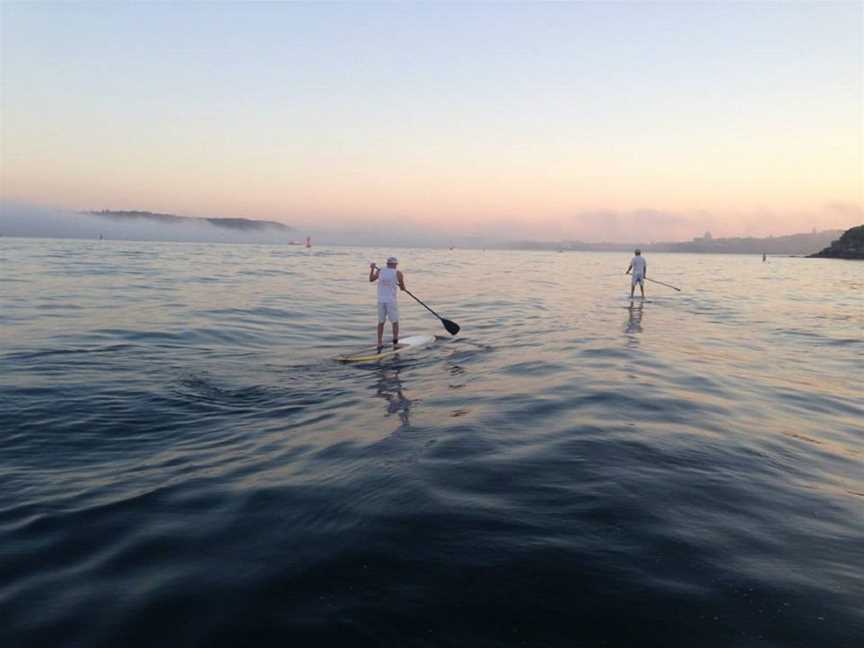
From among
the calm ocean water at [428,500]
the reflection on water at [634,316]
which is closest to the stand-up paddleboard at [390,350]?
the calm ocean water at [428,500]

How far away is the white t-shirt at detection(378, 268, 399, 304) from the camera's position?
597 inches

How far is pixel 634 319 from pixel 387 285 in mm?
12515

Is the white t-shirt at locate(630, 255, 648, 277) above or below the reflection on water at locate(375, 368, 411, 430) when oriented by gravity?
above

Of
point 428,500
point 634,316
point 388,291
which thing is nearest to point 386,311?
point 388,291

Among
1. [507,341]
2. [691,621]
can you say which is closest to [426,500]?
[691,621]

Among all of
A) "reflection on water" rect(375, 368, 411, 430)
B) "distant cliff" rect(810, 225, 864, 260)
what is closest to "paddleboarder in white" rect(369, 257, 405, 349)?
"reflection on water" rect(375, 368, 411, 430)

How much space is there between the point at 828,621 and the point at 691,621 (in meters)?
1.02

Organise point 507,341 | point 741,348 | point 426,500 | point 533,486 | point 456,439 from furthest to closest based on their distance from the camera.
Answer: point 507,341 < point 741,348 < point 456,439 < point 533,486 < point 426,500

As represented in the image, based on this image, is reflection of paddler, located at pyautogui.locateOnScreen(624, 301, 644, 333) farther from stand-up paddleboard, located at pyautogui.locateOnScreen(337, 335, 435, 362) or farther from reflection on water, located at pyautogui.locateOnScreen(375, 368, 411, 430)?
reflection on water, located at pyautogui.locateOnScreen(375, 368, 411, 430)

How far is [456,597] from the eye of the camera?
153 inches

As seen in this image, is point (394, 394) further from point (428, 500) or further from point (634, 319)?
point (634, 319)

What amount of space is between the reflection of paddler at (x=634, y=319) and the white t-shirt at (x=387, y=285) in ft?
30.2

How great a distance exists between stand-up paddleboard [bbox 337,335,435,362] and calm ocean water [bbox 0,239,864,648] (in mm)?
706

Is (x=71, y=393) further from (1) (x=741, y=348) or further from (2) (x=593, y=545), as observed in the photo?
(1) (x=741, y=348)
